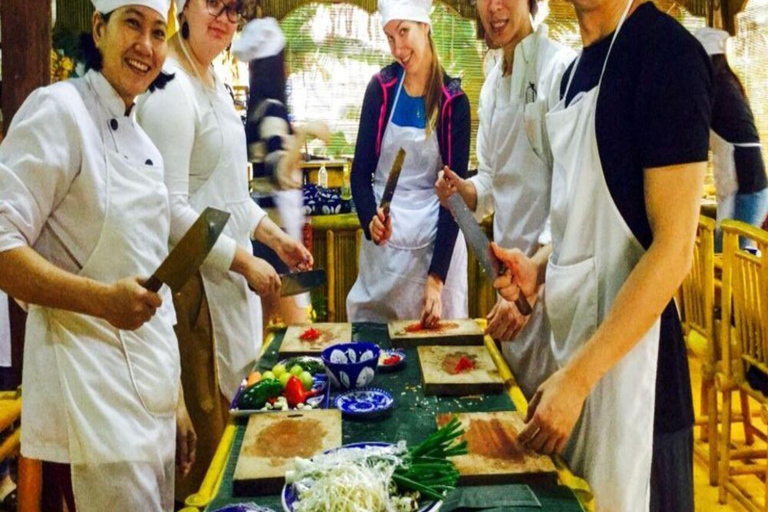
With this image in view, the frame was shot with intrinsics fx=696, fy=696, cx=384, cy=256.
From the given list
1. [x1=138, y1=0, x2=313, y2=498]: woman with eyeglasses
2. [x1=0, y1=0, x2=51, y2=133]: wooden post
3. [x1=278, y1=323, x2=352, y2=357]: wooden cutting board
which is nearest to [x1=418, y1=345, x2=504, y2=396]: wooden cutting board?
[x1=278, y1=323, x2=352, y2=357]: wooden cutting board

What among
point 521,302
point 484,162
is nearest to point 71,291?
point 521,302

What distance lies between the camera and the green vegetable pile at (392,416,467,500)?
43.3 inches

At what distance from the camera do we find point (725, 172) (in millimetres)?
4055

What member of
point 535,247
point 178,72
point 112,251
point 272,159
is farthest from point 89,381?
point 272,159

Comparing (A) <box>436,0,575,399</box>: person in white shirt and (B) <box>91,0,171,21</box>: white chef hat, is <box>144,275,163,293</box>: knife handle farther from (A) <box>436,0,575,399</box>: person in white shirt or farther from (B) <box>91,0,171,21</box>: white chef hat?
(A) <box>436,0,575,399</box>: person in white shirt

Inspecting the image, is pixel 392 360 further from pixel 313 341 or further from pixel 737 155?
pixel 737 155

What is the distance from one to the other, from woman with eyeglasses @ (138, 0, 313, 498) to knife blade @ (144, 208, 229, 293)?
0.72m

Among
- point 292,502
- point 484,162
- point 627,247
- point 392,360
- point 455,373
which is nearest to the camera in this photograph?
point 292,502

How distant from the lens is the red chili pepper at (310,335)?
2121 millimetres

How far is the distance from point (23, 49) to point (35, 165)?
1.64 m

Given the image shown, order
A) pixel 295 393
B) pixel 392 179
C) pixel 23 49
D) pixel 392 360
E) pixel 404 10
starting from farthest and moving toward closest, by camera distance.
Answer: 1. pixel 23 49
2. pixel 404 10
3. pixel 392 179
4. pixel 392 360
5. pixel 295 393

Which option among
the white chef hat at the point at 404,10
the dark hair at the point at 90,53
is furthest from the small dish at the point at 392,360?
the white chef hat at the point at 404,10

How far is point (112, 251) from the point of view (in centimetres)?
152

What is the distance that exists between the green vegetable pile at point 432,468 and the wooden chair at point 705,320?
2249 mm
